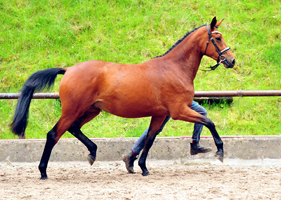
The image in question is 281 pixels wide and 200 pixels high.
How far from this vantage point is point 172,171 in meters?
4.93

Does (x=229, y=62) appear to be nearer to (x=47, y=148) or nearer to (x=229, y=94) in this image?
(x=229, y=94)

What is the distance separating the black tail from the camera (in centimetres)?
459

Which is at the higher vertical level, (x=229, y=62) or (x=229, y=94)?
(x=229, y=62)

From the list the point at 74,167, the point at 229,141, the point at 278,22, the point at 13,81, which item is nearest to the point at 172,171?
the point at 229,141

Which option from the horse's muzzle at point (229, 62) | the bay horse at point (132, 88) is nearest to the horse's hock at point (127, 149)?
the bay horse at point (132, 88)

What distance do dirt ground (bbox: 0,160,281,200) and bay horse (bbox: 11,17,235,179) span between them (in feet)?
1.05

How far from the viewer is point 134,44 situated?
895 cm

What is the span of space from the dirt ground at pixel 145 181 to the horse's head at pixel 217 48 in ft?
5.05

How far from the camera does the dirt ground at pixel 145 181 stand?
353 centimetres

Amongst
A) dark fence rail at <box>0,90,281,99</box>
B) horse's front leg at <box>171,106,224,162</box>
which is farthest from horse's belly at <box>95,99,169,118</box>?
dark fence rail at <box>0,90,281,99</box>

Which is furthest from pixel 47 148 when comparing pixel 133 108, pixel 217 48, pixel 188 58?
pixel 217 48

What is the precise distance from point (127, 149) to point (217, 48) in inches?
83.8

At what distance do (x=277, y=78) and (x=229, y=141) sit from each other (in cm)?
331

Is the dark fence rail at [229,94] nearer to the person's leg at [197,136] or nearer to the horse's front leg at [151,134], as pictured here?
the person's leg at [197,136]
